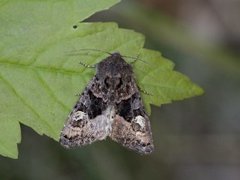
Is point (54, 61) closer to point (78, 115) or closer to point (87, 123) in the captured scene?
point (78, 115)

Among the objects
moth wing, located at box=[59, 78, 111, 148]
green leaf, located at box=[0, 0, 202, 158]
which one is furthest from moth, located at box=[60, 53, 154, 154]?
green leaf, located at box=[0, 0, 202, 158]

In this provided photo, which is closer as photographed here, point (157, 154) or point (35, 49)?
point (35, 49)

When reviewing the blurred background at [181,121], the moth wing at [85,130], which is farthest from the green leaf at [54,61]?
the blurred background at [181,121]

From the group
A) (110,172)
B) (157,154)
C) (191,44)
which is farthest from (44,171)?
(191,44)

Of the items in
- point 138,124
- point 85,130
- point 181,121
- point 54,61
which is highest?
point 54,61

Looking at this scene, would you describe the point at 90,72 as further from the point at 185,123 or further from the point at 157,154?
the point at 185,123

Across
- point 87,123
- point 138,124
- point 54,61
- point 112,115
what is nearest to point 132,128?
point 138,124
